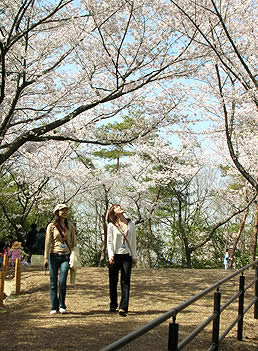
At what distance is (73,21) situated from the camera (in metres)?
8.05

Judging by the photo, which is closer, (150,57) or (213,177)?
(150,57)

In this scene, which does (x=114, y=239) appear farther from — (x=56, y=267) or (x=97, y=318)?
(x=97, y=318)

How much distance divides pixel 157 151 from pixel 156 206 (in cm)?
367

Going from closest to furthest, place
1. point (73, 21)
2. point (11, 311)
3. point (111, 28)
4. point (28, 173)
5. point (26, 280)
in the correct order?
point (11, 311) → point (73, 21) → point (111, 28) → point (26, 280) → point (28, 173)

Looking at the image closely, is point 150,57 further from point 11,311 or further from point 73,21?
point 11,311

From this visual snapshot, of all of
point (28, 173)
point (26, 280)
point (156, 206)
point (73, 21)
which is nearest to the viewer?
point (73, 21)

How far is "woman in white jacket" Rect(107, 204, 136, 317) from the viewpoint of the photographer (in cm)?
563

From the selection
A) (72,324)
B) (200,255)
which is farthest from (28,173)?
(72,324)

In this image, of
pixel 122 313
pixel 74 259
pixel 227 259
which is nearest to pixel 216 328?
pixel 122 313

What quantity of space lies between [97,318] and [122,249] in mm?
1009

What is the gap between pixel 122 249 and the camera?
5.66 metres

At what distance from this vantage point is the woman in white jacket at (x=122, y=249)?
5.63m

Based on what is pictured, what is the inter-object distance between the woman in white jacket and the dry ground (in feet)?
1.35

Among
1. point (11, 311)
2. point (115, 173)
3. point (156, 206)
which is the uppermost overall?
point (115, 173)
